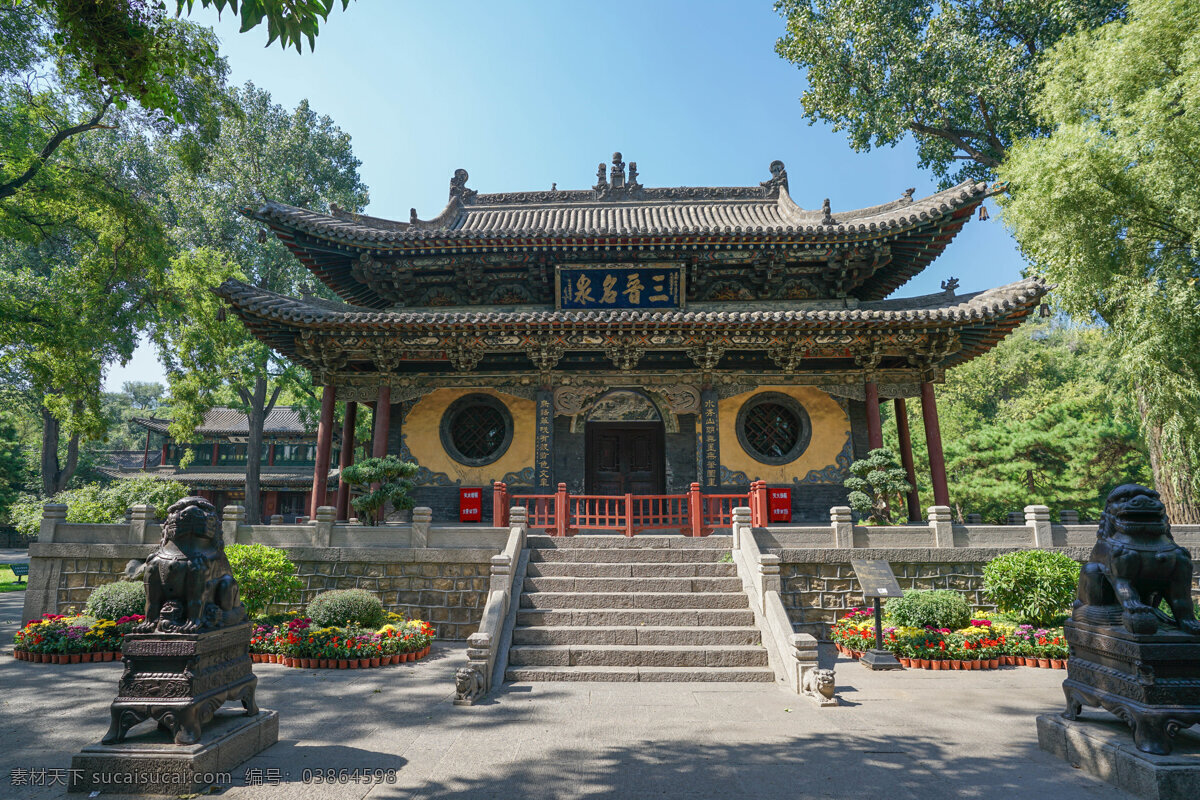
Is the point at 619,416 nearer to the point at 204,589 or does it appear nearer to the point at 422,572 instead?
the point at 422,572

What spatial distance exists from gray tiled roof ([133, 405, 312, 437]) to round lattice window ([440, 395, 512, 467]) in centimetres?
1756

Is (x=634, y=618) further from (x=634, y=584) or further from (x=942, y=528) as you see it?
(x=942, y=528)

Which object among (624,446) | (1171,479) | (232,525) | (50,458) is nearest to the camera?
(232,525)

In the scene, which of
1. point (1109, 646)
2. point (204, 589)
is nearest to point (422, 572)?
point (204, 589)

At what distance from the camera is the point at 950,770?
450 cm

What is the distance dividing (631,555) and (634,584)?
625 mm

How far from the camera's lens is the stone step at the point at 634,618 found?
7.88 meters

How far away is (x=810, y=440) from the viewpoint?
1248 cm

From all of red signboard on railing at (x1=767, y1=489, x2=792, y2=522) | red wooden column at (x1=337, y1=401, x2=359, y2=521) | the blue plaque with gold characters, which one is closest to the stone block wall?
red wooden column at (x1=337, y1=401, x2=359, y2=521)

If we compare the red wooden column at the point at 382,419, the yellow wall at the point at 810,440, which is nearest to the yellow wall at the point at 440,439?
the red wooden column at the point at 382,419

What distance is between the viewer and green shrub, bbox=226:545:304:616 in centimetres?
835

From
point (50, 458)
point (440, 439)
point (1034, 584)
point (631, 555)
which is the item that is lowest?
point (1034, 584)

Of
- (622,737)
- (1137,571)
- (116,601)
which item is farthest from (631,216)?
(1137,571)

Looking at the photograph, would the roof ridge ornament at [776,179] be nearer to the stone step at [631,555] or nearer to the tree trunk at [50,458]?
the stone step at [631,555]
